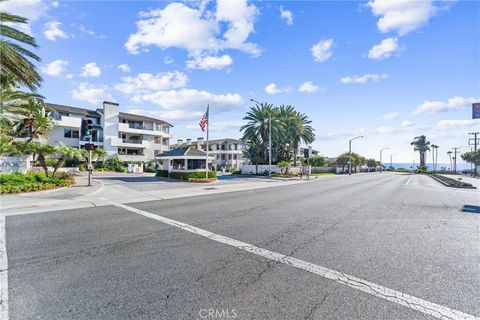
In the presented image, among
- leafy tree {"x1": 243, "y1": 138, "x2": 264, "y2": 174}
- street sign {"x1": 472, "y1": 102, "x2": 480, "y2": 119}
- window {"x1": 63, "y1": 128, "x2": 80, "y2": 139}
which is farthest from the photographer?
window {"x1": 63, "y1": 128, "x2": 80, "y2": 139}

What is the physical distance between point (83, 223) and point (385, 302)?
27.2 feet

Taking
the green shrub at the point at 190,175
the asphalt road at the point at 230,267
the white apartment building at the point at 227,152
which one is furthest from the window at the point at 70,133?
the asphalt road at the point at 230,267

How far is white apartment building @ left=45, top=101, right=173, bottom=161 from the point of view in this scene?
44906mm

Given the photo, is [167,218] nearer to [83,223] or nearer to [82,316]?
[83,223]

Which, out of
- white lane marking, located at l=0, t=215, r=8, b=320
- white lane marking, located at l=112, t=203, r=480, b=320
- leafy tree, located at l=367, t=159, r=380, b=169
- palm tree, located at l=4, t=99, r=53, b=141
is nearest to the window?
palm tree, located at l=4, t=99, r=53, b=141

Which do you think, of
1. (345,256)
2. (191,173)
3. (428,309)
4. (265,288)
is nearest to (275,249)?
(345,256)

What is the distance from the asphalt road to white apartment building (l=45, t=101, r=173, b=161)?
43.0 m

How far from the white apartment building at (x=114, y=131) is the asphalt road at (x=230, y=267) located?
42996 mm

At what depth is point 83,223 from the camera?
8078 mm

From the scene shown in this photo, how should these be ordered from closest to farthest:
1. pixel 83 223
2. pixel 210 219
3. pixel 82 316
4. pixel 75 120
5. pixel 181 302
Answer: pixel 82 316 → pixel 181 302 → pixel 83 223 → pixel 210 219 → pixel 75 120

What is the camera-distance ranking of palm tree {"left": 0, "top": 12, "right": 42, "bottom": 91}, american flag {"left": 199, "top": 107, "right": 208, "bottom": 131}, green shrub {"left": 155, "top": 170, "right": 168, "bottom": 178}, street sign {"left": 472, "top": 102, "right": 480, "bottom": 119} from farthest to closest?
green shrub {"left": 155, "top": 170, "right": 168, "bottom": 178} → street sign {"left": 472, "top": 102, "right": 480, "bottom": 119} → american flag {"left": 199, "top": 107, "right": 208, "bottom": 131} → palm tree {"left": 0, "top": 12, "right": 42, "bottom": 91}

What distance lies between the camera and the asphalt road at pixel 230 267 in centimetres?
341

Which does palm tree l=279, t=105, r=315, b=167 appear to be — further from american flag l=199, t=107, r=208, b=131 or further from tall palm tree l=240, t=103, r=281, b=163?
american flag l=199, t=107, r=208, b=131

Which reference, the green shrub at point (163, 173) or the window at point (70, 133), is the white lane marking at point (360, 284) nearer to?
the green shrub at point (163, 173)
